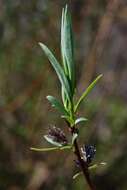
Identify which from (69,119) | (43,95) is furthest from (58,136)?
(43,95)

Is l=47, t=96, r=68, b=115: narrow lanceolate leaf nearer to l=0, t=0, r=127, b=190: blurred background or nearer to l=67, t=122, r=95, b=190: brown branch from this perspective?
l=67, t=122, r=95, b=190: brown branch

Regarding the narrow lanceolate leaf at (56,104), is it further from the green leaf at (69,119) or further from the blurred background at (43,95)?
the blurred background at (43,95)

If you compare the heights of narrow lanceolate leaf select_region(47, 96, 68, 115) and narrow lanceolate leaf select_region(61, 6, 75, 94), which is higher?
narrow lanceolate leaf select_region(61, 6, 75, 94)

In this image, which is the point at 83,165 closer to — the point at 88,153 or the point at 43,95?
the point at 88,153

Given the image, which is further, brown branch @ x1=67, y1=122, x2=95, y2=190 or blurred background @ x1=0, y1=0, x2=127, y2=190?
blurred background @ x1=0, y1=0, x2=127, y2=190

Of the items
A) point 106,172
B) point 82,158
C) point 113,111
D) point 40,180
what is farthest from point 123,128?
point 82,158

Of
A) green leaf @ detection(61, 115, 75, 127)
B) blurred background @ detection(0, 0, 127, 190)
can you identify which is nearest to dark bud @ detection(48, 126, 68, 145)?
green leaf @ detection(61, 115, 75, 127)

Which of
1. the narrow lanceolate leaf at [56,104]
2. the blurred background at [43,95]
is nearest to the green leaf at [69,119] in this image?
the narrow lanceolate leaf at [56,104]

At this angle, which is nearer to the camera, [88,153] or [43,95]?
[88,153]

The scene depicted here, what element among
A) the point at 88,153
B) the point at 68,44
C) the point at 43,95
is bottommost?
the point at 43,95
